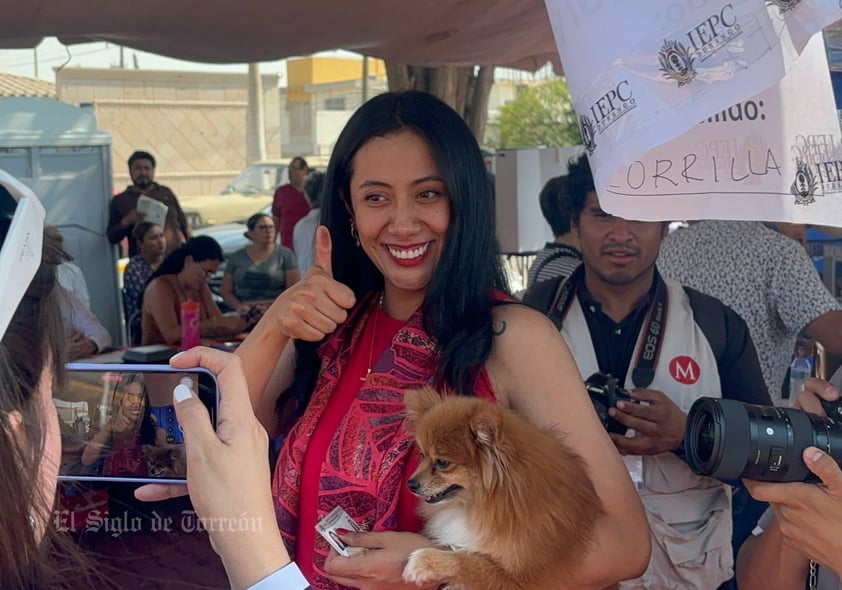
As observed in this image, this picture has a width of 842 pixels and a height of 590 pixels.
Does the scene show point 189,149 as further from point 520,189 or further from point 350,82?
point 520,189

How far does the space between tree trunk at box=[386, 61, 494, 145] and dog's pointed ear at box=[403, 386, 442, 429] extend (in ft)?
18.3

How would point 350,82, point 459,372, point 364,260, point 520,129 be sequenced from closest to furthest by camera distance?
point 459,372, point 364,260, point 520,129, point 350,82

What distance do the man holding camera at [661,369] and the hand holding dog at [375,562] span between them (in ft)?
3.16

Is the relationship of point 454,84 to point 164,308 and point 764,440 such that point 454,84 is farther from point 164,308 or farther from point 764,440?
point 764,440

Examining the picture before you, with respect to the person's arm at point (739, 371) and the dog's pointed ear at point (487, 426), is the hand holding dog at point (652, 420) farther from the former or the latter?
the dog's pointed ear at point (487, 426)

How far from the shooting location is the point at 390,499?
5.83ft

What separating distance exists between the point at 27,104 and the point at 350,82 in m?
21.4

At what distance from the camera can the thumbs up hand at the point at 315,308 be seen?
6.34 ft

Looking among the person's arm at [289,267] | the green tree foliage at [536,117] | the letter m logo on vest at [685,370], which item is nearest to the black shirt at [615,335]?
the letter m logo on vest at [685,370]

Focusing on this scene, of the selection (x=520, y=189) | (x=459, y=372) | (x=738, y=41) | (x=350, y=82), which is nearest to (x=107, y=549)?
(x=459, y=372)

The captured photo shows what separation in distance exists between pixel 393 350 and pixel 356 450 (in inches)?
9.7

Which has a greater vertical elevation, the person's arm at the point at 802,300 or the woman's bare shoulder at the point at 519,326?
the woman's bare shoulder at the point at 519,326

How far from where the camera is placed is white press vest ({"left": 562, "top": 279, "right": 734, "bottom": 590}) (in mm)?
2512

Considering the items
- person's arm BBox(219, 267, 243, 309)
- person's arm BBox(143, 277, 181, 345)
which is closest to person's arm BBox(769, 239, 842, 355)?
person's arm BBox(143, 277, 181, 345)
